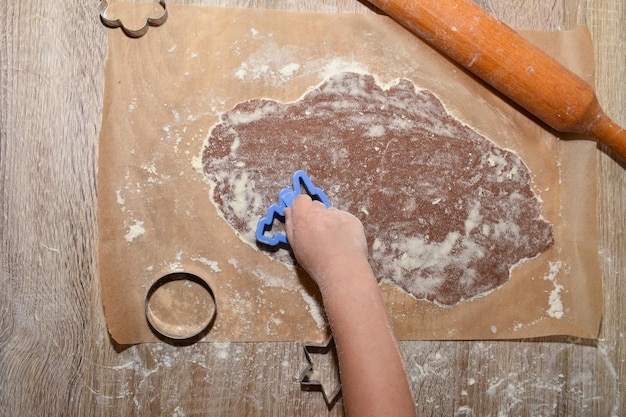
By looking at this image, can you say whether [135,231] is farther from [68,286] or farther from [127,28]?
[127,28]

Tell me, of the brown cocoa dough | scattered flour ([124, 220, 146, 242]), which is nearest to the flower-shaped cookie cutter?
the brown cocoa dough

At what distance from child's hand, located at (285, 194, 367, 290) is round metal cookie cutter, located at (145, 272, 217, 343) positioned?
0.65 feet

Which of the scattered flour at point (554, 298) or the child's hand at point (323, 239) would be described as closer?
the child's hand at point (323, 239)

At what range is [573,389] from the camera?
106 cm

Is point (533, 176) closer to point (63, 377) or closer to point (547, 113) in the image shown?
point (547, 113)

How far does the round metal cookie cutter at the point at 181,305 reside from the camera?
3.23 ft

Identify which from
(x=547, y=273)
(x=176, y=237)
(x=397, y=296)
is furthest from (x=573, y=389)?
(x=176, y=237)

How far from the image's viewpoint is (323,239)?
2.96ft

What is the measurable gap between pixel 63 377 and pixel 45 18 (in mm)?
653

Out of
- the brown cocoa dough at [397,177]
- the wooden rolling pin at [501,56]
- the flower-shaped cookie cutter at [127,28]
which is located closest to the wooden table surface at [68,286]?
the flower-shaped cookie cutter at [127,28]

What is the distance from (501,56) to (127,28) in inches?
26.8

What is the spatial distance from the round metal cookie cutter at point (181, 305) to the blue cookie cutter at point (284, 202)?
141 mm

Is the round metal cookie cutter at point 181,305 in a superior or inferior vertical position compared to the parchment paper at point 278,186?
inferior

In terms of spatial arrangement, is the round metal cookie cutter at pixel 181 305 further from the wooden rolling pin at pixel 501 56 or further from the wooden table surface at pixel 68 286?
the wooden rolling pin at pixel 501 56
